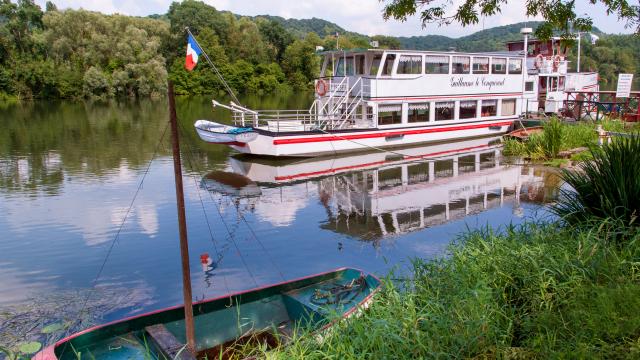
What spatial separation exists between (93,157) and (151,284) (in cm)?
1421

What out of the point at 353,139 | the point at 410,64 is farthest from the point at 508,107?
the point at 353,139

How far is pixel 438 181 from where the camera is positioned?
1762cm

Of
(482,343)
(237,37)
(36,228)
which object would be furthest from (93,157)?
(237,37)

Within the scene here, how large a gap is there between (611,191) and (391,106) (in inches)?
610

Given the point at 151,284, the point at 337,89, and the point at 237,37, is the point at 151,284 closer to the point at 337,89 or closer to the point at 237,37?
the point at 337,89

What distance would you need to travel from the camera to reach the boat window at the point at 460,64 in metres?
24.5

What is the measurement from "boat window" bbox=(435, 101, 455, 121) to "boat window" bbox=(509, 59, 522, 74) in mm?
4497

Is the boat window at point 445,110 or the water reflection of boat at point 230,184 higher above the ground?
the boat window at point 445,110

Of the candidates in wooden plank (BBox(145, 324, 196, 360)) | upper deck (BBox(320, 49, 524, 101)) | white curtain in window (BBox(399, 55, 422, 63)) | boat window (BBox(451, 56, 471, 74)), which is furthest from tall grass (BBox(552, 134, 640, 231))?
boat window (BBox(451, 56, 471, 74))

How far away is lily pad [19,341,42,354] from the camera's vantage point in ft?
22.5

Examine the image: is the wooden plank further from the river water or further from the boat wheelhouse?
the boat wheelhouse

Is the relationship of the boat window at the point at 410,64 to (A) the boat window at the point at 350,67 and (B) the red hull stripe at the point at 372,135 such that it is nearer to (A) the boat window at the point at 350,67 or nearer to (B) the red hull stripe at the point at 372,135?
(A) the boat window at the point at 350,67

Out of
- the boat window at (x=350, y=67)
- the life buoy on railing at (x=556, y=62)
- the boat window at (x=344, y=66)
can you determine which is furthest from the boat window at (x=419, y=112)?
the life buoy on railing at (x=556, y=62)

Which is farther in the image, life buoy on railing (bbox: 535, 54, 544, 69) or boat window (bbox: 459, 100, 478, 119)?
life buoy on railing (bbox: 535, 54, 544, 69)
